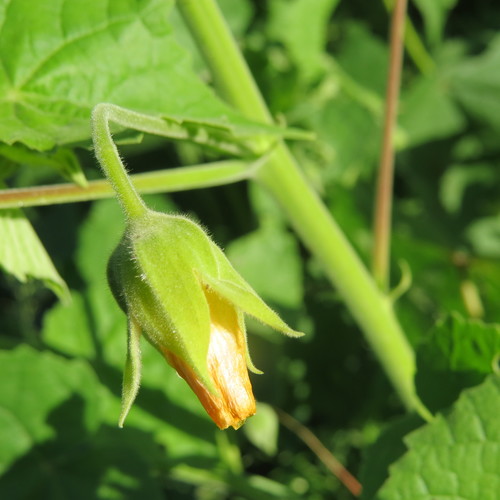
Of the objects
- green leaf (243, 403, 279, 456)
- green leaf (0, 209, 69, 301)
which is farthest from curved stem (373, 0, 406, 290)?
green leaf (0, 209, 69, 301)

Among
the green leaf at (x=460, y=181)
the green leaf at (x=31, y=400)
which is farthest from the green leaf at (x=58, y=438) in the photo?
the green leaf at (x=460, y=181)

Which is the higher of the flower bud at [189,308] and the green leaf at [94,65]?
the green leaf at [94,65]

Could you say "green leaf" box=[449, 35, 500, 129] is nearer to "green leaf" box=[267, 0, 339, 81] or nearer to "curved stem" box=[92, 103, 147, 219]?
"green leaf" box=[267, 0, 339, 81]

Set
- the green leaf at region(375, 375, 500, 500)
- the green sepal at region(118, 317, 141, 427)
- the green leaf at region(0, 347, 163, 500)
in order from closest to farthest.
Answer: the green sepal at region(118, 317, 141, 427) < the green leaf at region(375, 375, 500, 500) < the green leaf at region(0, 347, 163, 500)

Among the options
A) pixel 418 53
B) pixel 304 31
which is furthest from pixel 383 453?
pixel 418 53

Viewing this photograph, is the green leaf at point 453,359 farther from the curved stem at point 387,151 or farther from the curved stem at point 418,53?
the curved stem at point 418,53

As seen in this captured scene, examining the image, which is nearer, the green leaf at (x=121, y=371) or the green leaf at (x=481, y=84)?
the green leaf at (x=121, y=371)

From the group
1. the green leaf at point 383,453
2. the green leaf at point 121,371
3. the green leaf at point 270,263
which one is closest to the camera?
the green leaf at point 383,453

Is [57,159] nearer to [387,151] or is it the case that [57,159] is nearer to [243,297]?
[243,297]

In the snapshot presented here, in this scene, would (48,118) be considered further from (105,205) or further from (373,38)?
(373,38)
